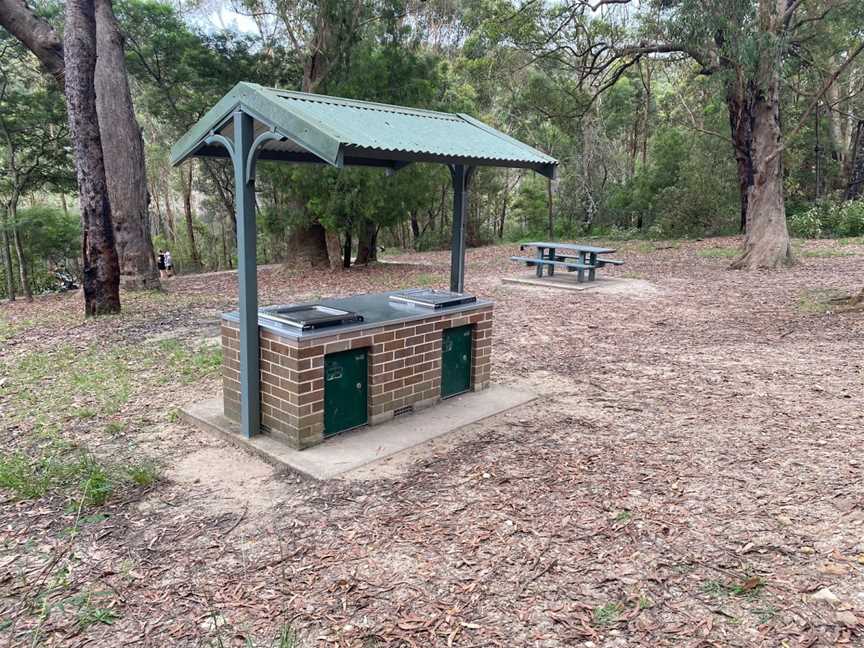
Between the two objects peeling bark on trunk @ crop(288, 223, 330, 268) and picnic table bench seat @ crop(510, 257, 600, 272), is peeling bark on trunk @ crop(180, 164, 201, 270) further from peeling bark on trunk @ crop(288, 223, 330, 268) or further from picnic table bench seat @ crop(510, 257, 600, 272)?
picnic table bench seat @ crop(510, 257, 600, 272)

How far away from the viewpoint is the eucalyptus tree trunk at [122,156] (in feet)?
39.1

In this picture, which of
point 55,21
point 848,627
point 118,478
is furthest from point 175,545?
point 55,21

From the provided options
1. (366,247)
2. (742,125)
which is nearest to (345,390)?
(366,247)

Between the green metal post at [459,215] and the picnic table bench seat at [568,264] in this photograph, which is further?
the picnic table bench seat at [568,264]

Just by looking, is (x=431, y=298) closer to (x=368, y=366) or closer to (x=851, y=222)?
(x=368, y=366)

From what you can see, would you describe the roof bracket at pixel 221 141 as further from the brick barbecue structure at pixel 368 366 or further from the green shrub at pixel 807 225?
the green shrub at pixel 807 225

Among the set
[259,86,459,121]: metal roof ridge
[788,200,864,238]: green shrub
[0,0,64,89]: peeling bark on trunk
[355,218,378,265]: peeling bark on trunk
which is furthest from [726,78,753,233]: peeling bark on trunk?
[0,0,64,89]: peeling bark on trunk

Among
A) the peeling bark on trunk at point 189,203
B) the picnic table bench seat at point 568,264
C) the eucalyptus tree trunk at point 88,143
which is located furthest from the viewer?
the peeling bark on trunk at point 189,203

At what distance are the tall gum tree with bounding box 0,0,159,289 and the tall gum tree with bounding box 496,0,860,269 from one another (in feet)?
29.0

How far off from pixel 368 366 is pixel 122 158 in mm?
9980

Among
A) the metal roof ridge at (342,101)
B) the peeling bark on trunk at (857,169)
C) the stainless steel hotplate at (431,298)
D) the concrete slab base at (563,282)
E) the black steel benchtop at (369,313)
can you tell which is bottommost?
the concrete slab base at (563,282)

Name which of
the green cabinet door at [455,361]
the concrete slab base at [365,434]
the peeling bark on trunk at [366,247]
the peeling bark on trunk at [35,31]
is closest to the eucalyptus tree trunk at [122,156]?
the peeling bark on trunk at [35,31]

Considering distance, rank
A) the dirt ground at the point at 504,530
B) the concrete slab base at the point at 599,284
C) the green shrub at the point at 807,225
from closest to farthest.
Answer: the dirt ground at the point at 504,530 → the concrete slab base at the point at 599,284 → the green shrub at the point at 807,225

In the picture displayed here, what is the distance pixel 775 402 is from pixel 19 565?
219 inches
